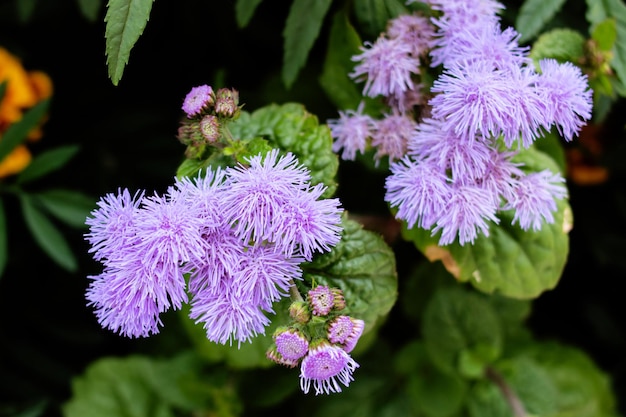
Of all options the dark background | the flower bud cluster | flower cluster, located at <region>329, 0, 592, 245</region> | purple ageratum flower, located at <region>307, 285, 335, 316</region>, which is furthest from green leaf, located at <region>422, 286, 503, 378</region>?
the flower bud cluster

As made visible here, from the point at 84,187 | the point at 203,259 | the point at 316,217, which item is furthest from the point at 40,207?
the point at 316,217

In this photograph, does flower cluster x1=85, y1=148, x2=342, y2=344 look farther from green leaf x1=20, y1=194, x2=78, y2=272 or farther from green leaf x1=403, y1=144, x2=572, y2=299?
green leaf x1=20, y1=194, x2=78, y2=272

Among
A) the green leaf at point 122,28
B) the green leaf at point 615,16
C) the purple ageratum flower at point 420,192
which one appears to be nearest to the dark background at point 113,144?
the green leaf at point 615,16

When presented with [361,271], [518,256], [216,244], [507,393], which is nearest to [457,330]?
[507,393]

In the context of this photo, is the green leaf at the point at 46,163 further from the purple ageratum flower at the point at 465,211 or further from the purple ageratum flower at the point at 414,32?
the purple ageratum flower at the point at 465,211

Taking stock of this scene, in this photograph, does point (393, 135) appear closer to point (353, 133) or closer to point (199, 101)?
point (353, 133)

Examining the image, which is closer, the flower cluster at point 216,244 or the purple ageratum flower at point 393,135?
the flower cluster at point 216,244
